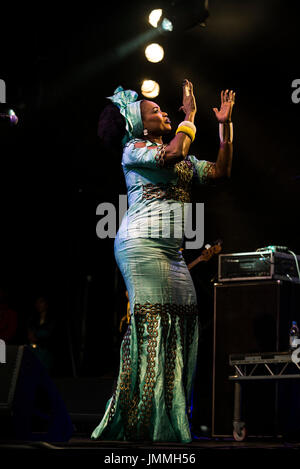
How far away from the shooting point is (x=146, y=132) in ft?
12.0

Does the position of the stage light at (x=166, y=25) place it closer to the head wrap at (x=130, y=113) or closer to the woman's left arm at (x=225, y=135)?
the head wrap at (x=130, y=113)

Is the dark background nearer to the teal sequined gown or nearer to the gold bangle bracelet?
the teal sequined gown

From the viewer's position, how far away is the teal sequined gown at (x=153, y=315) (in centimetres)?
325

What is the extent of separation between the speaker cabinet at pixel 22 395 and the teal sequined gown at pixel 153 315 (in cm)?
40

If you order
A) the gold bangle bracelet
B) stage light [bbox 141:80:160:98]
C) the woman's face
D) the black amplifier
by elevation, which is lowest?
the black amplifier

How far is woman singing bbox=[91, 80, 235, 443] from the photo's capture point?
10.7 feet

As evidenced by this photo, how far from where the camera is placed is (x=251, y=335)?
4.64 metres

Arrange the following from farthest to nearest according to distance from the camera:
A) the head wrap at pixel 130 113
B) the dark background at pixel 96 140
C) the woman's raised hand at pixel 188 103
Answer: the dark background at pixel 96 140, the head wrap at pixel 130 113, the woman's raised hand at pixel 188 103

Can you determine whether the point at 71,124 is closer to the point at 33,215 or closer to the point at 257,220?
the point at 33,215

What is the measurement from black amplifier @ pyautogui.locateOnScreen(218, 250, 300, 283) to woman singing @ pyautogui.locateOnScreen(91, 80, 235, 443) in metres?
1.20

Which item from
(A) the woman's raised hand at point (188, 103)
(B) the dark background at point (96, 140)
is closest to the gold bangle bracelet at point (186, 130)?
(A) the woman's raised hand at point (188, 103)

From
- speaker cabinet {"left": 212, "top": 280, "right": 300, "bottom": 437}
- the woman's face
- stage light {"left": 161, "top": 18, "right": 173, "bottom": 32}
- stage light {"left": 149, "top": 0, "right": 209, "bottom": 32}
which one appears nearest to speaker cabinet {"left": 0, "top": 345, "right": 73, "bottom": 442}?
the woman's face
